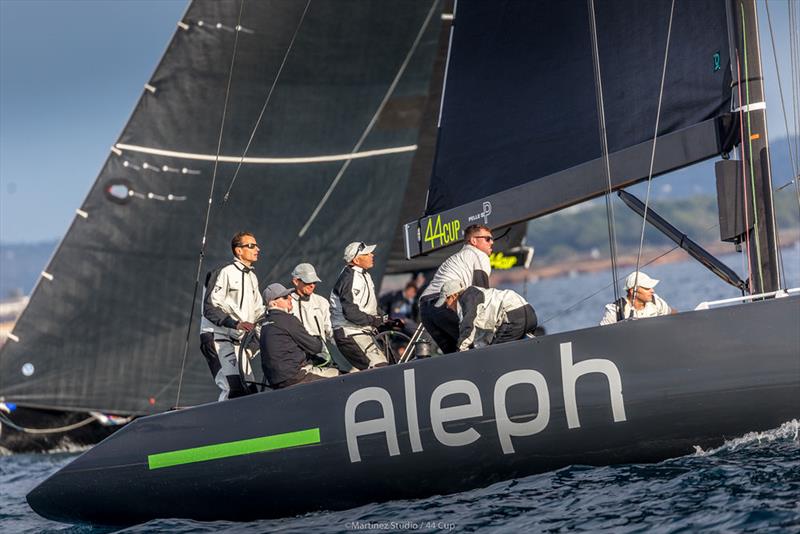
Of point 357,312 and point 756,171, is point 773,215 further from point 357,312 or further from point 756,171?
point 357,312

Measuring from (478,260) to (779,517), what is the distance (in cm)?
216

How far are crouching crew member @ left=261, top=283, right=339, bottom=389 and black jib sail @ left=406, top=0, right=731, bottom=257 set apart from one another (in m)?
1.15

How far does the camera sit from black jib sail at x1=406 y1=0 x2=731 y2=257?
19.2 ft

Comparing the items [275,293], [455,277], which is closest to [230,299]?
[275,293]

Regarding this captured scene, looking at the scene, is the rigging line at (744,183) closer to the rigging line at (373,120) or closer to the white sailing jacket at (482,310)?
the white sailing jacket at (482,310)

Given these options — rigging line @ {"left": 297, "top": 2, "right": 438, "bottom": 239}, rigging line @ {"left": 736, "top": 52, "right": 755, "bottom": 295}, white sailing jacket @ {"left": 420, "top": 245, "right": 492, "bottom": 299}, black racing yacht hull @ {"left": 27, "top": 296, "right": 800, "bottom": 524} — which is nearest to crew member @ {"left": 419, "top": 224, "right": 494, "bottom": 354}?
white sailing jacket @ {"left": 420, "top": 245, "right": 492, "bottom": 299}

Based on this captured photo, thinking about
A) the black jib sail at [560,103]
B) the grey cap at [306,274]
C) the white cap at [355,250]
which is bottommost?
the grey cap at [306,274]

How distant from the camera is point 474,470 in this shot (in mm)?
5598

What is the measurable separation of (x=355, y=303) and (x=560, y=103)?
A: 5.55ft

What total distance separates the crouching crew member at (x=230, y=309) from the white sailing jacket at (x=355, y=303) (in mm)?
517

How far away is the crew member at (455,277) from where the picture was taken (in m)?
6.11

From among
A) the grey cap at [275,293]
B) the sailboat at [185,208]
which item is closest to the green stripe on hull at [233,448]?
the grey cap at [275,293]

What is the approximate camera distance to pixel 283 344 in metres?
6.20

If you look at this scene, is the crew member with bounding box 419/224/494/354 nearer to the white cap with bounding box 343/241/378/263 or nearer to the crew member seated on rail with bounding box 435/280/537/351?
the crew member seated on rail with bounding box 435/280/537/351
